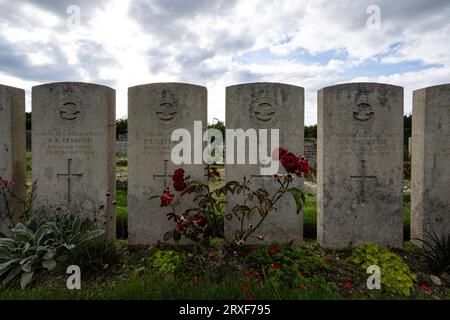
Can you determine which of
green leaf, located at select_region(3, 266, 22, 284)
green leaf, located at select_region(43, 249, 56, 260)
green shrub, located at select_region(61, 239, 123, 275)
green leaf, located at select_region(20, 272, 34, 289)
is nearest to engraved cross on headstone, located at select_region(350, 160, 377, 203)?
green shrub, located at select_region(61, 239, 123, 275)

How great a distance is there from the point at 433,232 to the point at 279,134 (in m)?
2.49

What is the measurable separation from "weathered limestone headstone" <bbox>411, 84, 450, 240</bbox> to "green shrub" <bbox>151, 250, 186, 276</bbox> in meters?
3.38

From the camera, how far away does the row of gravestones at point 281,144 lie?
3.65 m

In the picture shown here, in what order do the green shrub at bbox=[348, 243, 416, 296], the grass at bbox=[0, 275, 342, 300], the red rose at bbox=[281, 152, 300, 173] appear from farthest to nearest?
1. the green shrub at bbox=[348, 243, 416, 296]
2. the red rose at bbox=[281, 152, 300, 173]
3. the grass at bbox=[0, 275, 342, 300]

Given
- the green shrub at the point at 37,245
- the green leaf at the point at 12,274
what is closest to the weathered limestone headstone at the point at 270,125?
the green shrub at the point at 37,245

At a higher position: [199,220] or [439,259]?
[199,220]

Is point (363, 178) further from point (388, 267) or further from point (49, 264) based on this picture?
point (49, 264)

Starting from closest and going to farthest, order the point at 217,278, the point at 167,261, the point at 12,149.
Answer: the point at 217,278
the point at 167,261
the point at 12,149

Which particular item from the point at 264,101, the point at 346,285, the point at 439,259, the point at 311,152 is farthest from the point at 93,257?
the point at 311,152

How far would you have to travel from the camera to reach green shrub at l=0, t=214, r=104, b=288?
282 cm

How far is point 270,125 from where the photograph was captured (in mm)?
3705

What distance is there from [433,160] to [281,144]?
2.10m

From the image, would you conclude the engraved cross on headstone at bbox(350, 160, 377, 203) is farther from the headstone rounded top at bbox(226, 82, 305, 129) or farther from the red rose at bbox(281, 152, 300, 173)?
the red rose at bbox(281, 152, 300, 173)
